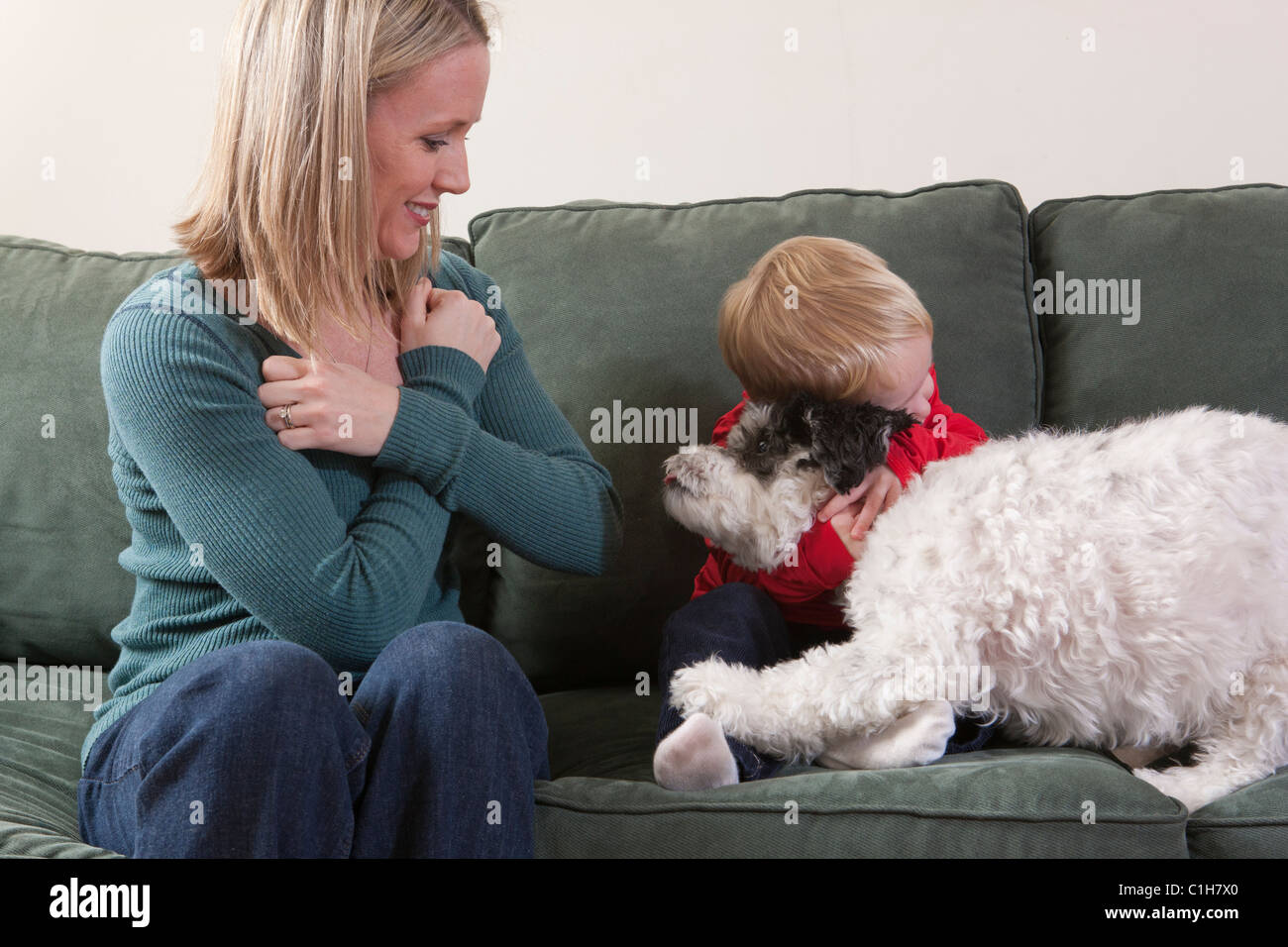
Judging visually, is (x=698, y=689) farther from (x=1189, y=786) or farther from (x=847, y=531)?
(x=1189, y=786)

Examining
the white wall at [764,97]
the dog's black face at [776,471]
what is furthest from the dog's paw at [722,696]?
the white wall at [764,97]

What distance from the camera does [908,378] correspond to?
1841mm

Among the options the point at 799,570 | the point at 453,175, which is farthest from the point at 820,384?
the point at 453,175

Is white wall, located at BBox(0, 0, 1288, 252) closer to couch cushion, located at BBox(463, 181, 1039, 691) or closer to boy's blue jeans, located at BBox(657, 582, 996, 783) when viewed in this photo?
couch cushion, located at BBox(463, 181, 1039, 691)

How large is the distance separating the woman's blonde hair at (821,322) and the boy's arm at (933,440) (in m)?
0.11

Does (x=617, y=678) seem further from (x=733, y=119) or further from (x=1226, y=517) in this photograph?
(x=733, y=119)

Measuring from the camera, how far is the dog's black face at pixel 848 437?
5.57 feet

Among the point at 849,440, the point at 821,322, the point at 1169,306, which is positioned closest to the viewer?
the point at 849,440

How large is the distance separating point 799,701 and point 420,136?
38.4 inches

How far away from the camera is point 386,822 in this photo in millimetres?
1284

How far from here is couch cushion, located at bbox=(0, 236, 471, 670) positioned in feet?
7.13

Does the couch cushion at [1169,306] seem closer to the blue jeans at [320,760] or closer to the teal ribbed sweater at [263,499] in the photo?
the teal ribbed sweater at [263,499]

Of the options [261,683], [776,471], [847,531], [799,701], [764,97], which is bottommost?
[799,701]

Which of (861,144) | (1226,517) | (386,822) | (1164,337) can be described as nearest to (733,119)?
(861,144)
